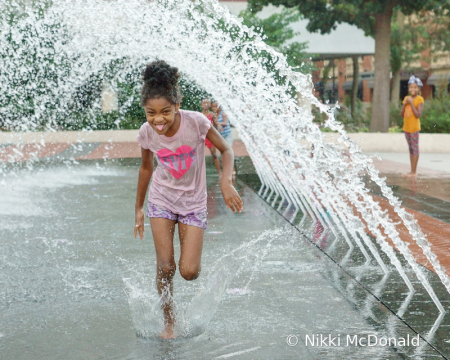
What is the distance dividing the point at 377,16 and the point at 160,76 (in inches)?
753

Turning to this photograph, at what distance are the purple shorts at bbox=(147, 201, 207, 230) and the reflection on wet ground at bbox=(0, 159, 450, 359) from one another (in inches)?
25.8

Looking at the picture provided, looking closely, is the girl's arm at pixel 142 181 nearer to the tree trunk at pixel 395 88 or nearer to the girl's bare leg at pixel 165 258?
the girl's bare leg at pixel 165 258

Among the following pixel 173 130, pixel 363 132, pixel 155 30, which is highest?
pixel 155 30

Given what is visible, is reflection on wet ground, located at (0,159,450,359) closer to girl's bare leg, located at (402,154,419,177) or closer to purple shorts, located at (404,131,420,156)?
purple shorts, located at (404,131,420,156)

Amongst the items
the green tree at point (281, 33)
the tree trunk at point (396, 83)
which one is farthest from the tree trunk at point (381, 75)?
the tree trunk at point (396, 83)

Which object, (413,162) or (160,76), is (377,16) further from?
(160,76)

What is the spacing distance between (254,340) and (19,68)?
2228 cm

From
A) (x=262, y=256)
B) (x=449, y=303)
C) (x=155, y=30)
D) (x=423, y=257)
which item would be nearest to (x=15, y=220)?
(x=262, y=256)

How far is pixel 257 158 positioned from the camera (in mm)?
11445

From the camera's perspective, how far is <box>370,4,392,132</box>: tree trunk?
21.3 meters

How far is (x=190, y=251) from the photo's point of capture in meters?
3.82

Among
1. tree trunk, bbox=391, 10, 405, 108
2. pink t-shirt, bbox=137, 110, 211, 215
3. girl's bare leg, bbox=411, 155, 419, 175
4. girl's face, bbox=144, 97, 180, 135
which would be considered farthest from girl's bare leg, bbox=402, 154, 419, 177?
tree trunk, bbox=391, 10, 405, 108

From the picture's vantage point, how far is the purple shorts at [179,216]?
3818 mm

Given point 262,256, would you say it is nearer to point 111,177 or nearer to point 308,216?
point 308,216
